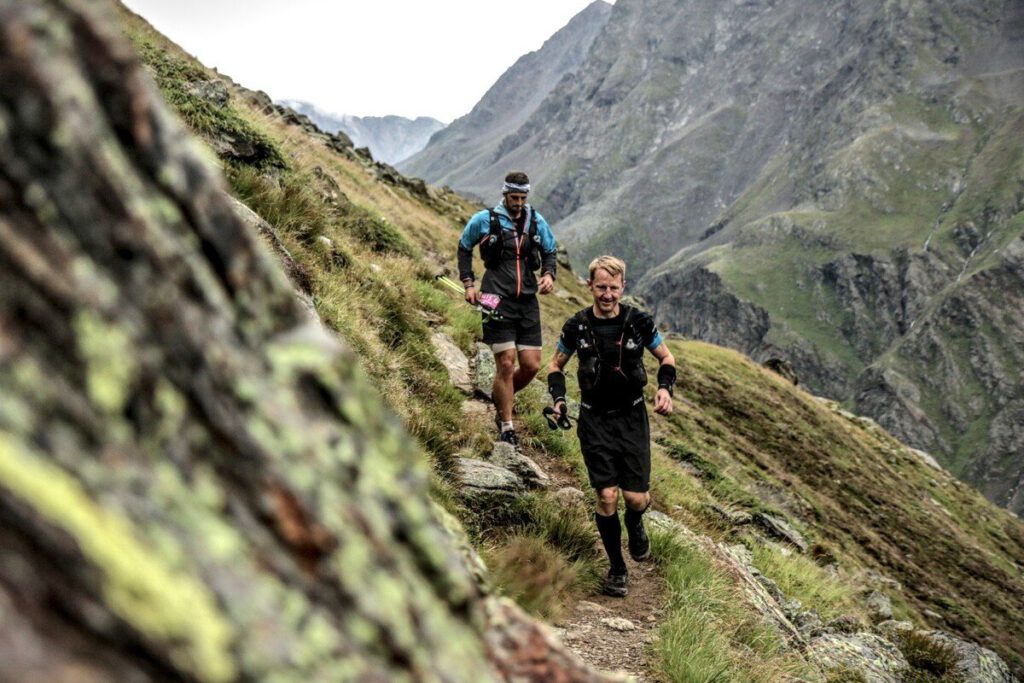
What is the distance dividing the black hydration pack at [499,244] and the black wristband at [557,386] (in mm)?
2068

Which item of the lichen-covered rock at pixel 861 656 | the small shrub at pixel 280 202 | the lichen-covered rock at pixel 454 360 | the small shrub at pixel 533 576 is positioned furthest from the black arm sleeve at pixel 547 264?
the lichen-covered rock at pixel 861 656

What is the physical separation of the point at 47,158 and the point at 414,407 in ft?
20.9

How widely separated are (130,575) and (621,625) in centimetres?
572

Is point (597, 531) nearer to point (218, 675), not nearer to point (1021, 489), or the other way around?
point (218, 675)

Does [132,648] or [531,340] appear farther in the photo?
[531,340]

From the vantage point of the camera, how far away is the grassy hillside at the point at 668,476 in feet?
21.1

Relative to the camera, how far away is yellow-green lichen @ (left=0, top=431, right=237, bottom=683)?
3.76ft

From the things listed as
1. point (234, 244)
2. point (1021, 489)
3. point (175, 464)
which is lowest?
point (1021, 489)

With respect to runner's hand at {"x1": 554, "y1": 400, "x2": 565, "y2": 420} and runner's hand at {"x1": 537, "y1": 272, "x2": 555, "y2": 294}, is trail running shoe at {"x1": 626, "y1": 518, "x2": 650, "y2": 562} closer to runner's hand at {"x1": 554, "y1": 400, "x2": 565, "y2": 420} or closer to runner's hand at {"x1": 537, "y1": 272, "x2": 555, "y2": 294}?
runner's hand at {"x1": 554, "y1": 400, "x2": 565, "y2": 420}

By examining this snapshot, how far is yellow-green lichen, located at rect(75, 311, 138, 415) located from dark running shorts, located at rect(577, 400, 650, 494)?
6396 millimetres

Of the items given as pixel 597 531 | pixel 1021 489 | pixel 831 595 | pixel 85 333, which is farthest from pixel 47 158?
pixel 1021 489

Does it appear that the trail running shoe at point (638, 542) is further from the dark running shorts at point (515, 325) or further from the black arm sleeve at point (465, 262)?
the black arm sleeve at point (465, 262)

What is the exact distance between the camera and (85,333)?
1.25 m

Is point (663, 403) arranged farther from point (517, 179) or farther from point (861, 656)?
point (861, 656)
